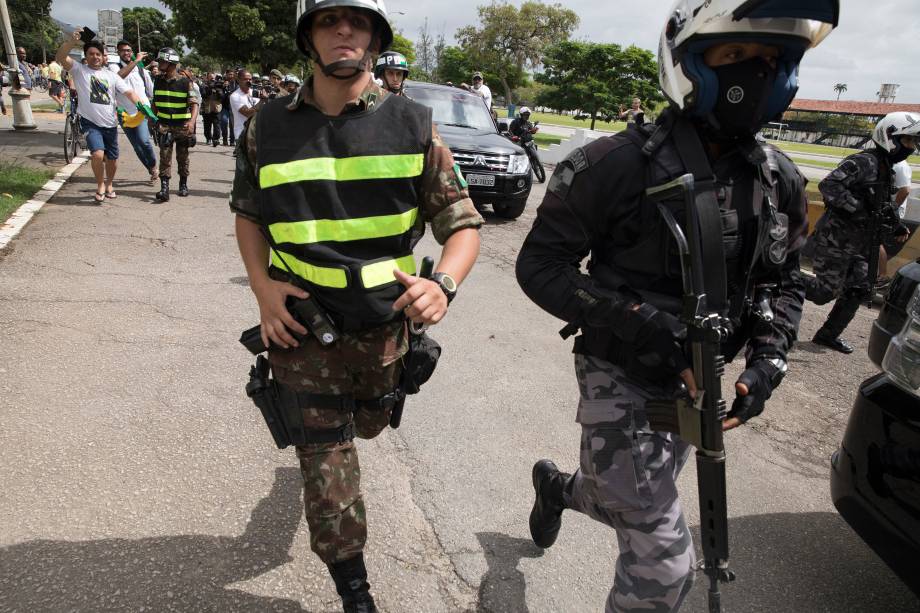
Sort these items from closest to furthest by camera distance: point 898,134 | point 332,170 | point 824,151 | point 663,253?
point 663,253 → point 332,170 → point 898,134 → point 824,151

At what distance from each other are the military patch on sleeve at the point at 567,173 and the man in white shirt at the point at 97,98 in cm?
740

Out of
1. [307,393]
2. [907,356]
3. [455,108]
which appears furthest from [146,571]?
[455,108]

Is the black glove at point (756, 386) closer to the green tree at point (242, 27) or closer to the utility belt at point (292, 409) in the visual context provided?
the utility belt at point (292, 409)

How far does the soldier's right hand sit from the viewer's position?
1.94m

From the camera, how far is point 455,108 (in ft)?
33.9

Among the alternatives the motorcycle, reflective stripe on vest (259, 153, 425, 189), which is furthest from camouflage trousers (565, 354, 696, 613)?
the motorcycle

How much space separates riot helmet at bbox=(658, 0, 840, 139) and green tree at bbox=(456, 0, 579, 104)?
5760 centimetres

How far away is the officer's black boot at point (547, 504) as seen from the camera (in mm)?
2369

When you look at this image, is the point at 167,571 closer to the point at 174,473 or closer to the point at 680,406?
the point at 174,473

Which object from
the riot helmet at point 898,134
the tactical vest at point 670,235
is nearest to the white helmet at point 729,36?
the tactical vest at point 670,235

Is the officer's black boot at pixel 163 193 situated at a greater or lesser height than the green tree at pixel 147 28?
lesser

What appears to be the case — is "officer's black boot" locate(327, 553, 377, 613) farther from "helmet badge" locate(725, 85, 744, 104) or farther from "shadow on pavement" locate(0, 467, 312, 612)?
"helmet badge" locate(725, 85, 744, 104)

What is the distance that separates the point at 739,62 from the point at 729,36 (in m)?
0.11

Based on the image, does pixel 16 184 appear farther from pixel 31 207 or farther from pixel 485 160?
pixel 485 160
